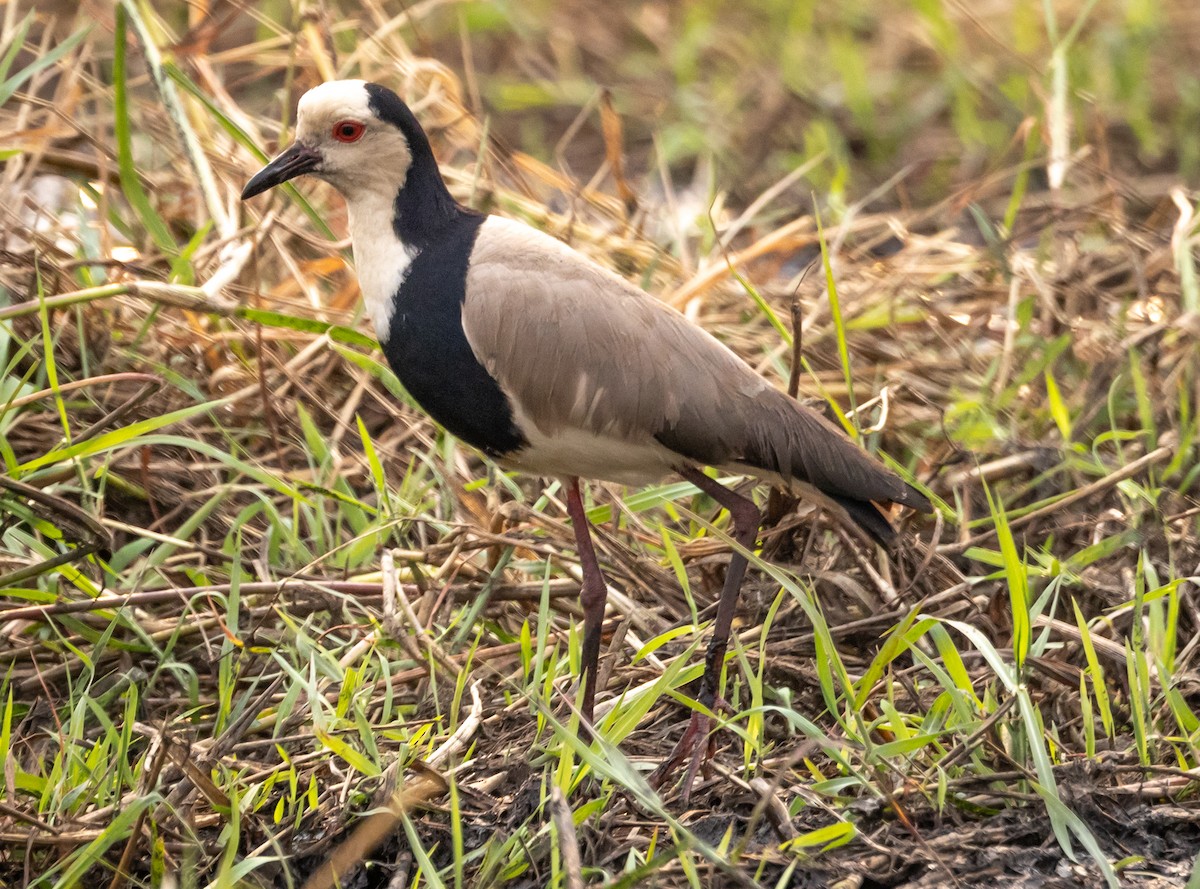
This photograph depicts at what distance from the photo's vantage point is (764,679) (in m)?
3.13

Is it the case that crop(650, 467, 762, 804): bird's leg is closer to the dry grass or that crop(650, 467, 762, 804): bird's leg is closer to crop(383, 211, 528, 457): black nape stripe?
the dry grass

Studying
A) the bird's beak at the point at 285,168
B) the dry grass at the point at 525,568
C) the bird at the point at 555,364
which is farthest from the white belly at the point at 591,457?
the bird's beak at the point at 285,168

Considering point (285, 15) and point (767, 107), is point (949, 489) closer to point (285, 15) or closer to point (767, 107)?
point (767, 107)

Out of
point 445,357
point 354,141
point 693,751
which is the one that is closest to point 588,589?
point 693,751

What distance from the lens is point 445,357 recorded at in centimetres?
284

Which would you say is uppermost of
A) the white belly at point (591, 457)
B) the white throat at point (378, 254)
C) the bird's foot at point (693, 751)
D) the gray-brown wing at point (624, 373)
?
the white throat at point (378, 254)

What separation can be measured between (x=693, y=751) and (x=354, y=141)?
137 cm


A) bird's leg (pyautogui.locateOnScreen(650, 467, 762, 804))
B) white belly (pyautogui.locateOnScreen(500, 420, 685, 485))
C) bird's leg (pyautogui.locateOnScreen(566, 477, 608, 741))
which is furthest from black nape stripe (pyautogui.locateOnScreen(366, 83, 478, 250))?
bird's leg (pyautogui.locateOnScreen(650, 467, 762, 804))

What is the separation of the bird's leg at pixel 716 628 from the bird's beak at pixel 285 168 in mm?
979

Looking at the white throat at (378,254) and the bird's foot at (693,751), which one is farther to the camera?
the white throat at (378,254)

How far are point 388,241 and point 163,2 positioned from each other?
4516 mm

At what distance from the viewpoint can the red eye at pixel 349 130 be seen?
9.91 ft

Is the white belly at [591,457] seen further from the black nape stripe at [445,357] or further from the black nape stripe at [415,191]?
the black nape stripe at [415,191]

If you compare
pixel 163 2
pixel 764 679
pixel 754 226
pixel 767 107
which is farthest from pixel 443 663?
pixel 163 2
